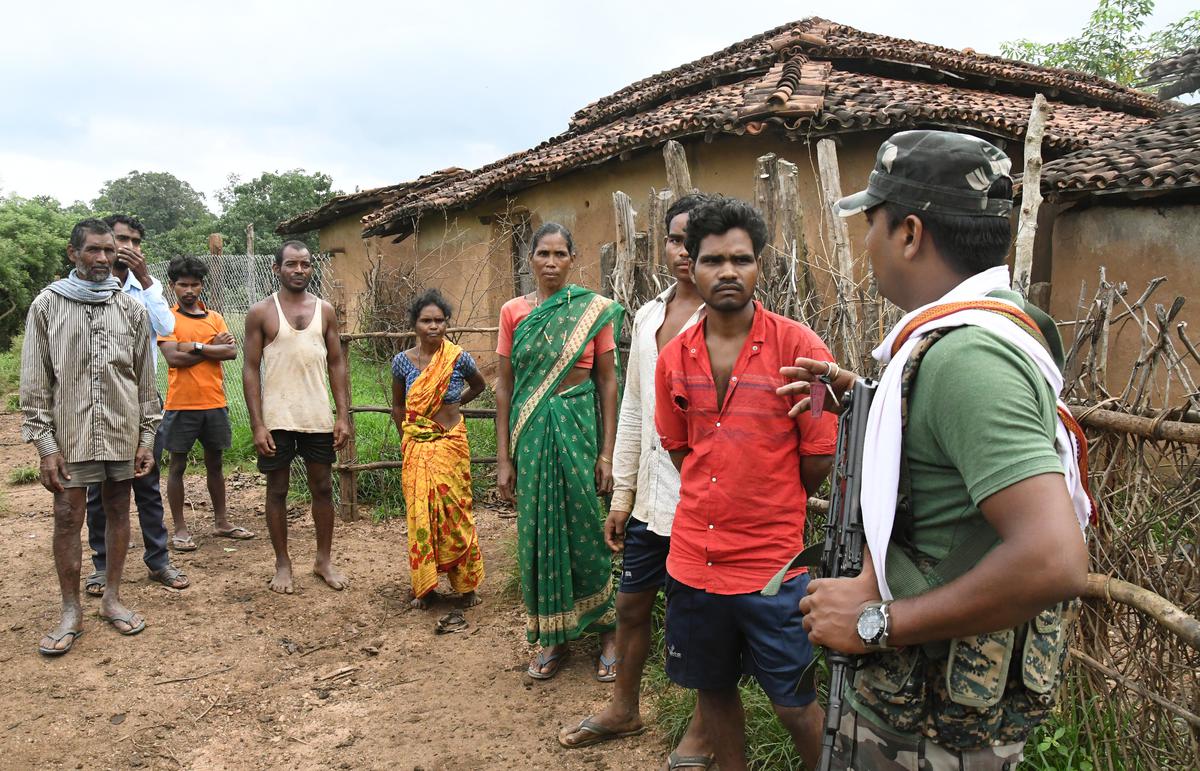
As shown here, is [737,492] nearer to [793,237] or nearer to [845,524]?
[845,524]

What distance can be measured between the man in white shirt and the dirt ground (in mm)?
175

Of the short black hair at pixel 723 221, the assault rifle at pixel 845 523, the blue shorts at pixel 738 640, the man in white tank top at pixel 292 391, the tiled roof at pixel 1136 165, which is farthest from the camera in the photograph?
the tiled roof at pixel 1136 165

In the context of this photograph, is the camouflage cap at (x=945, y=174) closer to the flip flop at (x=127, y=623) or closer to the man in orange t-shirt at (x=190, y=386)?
the flip flop at (x=127, y=623)

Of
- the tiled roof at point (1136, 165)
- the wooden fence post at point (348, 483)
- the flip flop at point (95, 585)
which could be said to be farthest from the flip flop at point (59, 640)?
the tiled roof at point (1136, 165)

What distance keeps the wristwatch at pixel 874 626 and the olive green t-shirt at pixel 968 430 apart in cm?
12

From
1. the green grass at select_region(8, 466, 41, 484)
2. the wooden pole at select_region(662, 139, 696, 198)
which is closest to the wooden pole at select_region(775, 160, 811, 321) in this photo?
the wooden pole at select_region(662, 139, 696, 198)

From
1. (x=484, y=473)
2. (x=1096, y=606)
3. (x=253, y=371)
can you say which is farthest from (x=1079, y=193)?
(x=253, y=371)

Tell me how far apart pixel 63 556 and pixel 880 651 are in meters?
4.15

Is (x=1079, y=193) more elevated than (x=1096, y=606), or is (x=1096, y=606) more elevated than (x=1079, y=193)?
(x=1079, y=193)

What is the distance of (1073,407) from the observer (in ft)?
7.52

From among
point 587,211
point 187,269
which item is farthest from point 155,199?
point 187,269

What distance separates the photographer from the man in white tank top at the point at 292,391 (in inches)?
182

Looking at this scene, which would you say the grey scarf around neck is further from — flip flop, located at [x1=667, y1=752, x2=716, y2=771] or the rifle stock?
the rifle stock

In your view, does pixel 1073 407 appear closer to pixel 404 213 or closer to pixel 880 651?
pixel 880 651
